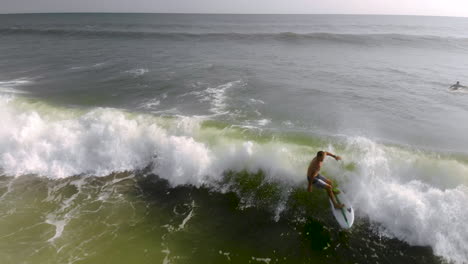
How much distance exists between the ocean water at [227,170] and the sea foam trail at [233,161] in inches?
2.1

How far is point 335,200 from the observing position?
9.32 m

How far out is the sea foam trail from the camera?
9383 mm

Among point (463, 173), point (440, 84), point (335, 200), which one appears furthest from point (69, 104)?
point (440, 84)


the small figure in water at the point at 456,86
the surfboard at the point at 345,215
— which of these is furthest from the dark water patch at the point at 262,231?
the small figure in water at the point at 456,86

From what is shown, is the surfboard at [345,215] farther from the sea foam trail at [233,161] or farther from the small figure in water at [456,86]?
the small figure in water at [456,86]

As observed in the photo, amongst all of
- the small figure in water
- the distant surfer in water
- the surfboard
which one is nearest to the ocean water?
the surfboard

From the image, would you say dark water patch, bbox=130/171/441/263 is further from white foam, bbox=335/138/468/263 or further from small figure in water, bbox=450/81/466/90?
small figure in water, bbox=450/81/466/90

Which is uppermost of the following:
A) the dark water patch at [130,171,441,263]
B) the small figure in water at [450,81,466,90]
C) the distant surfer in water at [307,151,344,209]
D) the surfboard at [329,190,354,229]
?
the small figure in water at [450,81,466,90]

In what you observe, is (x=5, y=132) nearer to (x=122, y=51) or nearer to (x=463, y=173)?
(x=463, y=173)

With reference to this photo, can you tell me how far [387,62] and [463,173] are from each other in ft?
81.5

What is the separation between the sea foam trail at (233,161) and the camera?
9.38 meters

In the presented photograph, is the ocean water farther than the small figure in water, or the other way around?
the small figure in water

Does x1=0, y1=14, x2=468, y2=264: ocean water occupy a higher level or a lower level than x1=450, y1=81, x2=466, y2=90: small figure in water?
lower

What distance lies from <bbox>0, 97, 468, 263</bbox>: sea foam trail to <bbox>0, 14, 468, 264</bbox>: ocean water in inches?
2.1
